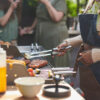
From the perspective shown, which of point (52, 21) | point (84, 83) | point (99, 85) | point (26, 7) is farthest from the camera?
point (26, 7)

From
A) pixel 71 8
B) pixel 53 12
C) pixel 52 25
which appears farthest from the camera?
pixel 71 8

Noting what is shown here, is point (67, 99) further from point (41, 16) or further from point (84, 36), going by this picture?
point (41, 16)

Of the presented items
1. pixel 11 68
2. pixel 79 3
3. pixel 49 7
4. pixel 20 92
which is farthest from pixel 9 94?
pixel 79 3

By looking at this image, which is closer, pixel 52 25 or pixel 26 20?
pixel 52 25

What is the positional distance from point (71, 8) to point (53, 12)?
287 cm

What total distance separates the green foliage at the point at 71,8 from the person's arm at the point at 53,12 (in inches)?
102

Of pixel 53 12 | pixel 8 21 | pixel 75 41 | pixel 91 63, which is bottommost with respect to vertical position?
pixel 91 63

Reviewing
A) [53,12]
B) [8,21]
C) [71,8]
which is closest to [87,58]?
[53,12]

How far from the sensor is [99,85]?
7.80 ft

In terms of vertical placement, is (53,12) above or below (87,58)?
above

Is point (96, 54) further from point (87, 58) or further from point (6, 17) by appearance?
point (6, 17)

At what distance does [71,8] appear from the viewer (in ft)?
23.3

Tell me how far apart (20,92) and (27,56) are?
117 centimetres

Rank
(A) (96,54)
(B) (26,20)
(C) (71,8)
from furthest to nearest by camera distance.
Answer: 1. (C) (71,8)
2. (B) (26,20)
3. (A) (96,54)
